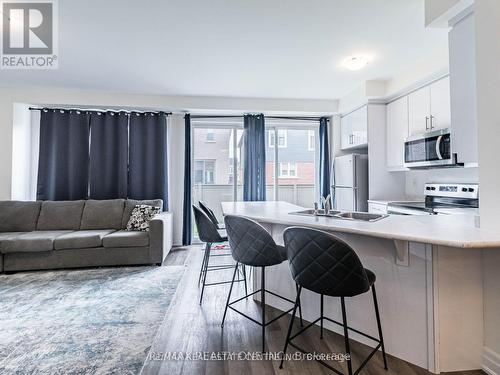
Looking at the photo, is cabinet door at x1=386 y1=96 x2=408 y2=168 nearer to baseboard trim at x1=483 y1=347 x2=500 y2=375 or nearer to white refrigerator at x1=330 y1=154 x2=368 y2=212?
white refrigerator at x1=330 y1=154 x2=368 y2=212

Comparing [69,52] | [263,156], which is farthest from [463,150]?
[69,52]

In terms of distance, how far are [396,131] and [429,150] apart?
33.6 inches

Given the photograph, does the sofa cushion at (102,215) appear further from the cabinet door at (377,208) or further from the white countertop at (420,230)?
the cabinet door at (377,208)

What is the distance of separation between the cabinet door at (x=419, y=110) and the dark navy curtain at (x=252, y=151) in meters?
2.31

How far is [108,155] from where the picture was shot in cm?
439

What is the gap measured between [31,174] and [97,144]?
1.15 meters

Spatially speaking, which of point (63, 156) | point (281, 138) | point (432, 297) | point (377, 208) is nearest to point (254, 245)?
point (432, 297)

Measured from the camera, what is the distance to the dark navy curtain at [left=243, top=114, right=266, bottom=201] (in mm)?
4793

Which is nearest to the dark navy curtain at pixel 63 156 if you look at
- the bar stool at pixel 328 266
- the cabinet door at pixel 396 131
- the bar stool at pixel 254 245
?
the bar stool at pixel 254 245

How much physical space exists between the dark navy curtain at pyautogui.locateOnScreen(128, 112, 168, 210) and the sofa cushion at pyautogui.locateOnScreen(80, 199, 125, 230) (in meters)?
0.39

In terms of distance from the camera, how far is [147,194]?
449 centimetres

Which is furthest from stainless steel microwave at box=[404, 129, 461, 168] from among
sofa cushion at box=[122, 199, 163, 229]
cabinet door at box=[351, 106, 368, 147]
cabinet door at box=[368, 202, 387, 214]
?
sofa cushion at box=[122, 199, 163, 229]

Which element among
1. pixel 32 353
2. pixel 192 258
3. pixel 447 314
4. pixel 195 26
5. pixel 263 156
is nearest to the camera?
pixel 447 314

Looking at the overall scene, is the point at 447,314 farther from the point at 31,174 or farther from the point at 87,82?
the point at 31,174
